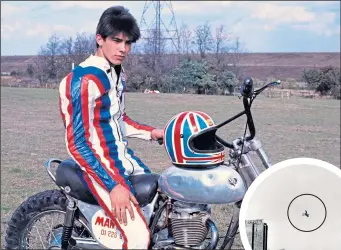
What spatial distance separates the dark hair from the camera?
3156 mm

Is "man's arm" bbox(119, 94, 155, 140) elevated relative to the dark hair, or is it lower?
lower

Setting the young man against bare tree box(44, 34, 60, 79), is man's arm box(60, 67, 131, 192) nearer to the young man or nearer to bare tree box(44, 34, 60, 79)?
the young man

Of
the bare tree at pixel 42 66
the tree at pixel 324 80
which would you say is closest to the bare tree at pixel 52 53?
the bare tree at pixel 42 66

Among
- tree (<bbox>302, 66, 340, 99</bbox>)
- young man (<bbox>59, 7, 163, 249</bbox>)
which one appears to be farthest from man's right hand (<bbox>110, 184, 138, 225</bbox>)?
tree (<bbox>302, 66, 340, 99</bbox>)

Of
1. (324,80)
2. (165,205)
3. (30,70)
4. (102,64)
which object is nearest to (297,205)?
(165,205)

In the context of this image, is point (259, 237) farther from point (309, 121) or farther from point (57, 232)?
point (309, 121)

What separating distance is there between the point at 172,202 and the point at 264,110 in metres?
16.2

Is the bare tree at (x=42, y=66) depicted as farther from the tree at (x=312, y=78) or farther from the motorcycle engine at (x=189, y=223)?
the motorcycle engine at (x=189, y=223)

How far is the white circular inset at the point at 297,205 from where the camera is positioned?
2.49 metres

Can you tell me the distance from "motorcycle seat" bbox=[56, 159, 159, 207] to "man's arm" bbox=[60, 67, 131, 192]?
88mm

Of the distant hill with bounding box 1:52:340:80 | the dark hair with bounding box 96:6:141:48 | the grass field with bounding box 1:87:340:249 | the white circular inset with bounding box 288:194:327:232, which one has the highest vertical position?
the dark hair with bounding box 96:6:141:48

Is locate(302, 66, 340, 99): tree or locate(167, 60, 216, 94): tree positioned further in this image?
locate(302, 66, 340, 99): tree

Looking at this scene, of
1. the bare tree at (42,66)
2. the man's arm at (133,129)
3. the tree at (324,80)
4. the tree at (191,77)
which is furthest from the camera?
the tree at (324,80)

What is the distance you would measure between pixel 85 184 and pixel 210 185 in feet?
2.39
